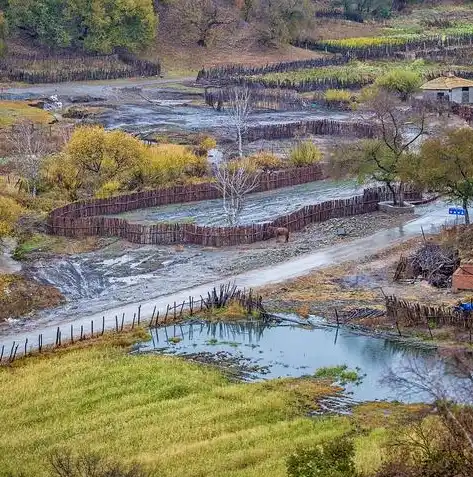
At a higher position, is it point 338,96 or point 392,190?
point 392,190

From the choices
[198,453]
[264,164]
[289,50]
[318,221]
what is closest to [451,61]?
[289,50]

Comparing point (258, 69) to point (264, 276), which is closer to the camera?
point (264, 276)

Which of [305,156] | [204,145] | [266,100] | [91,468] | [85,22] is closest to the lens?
[91,468]

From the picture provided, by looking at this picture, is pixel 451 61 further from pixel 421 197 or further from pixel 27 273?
pixel 27 273

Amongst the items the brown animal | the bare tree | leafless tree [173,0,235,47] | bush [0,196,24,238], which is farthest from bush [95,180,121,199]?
leafless tree [173,0,235,47]

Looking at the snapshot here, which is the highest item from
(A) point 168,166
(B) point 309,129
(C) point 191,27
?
(C) point 191,27

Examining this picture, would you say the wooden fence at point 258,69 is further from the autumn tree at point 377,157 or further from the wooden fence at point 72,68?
the autumn tree at point 377,157

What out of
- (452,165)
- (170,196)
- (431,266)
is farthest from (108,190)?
(431,266)

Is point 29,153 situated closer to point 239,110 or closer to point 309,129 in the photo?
point 239,110
